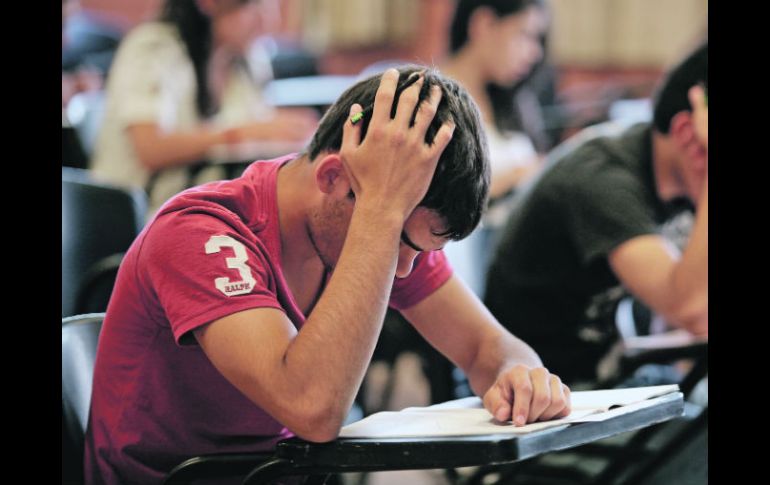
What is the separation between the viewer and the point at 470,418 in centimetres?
125

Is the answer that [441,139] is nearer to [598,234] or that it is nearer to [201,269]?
[201,269]

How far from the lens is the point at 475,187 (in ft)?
4.24

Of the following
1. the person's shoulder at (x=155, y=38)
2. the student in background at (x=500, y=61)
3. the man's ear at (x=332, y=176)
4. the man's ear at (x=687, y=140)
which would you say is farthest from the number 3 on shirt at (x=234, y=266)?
the student in background at (x=500, y=61)

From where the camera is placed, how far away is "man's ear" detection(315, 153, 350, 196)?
1.31m

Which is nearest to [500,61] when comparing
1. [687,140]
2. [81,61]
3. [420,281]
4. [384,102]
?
[687,140]

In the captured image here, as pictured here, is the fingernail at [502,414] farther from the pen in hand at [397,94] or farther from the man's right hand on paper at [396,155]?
the pen in hand at [397,94]

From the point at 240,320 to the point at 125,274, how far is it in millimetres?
238

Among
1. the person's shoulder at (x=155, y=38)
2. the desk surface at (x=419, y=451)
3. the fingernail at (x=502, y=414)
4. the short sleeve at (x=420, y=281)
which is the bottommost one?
the fingernail at (x=502, y=414)

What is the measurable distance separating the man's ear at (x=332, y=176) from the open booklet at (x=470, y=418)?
11.0 inches

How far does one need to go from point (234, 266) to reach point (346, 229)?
180 millimetres

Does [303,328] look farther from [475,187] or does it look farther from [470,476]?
[470,476]

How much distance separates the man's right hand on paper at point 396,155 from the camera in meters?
1.24

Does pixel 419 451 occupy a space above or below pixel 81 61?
below
